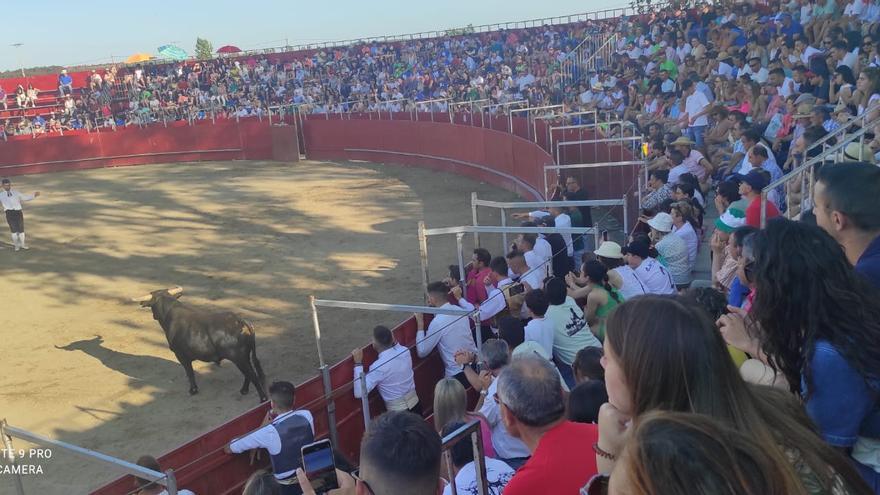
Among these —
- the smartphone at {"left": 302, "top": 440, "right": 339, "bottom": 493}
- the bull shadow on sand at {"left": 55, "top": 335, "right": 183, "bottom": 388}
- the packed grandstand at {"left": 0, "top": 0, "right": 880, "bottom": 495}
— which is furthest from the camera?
the bull shadow on sand at {"left": 55, "top": 335, "right": 183, "bottom": 388}

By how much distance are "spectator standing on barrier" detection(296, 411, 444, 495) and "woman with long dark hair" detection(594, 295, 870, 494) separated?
30.5 inches

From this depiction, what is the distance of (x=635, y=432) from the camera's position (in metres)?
1.41

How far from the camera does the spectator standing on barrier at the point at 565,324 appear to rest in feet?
18.3

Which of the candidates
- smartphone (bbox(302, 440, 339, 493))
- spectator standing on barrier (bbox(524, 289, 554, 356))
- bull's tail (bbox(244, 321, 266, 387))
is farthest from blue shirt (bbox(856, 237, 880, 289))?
bull's tail (bbox(244, 321, 266, 387))

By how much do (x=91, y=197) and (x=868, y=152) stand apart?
69.6 feet

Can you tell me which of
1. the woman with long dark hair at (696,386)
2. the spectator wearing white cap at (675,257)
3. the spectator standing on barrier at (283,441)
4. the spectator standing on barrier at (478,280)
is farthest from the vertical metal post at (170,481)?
the spectator wearing white cap at (675,257)

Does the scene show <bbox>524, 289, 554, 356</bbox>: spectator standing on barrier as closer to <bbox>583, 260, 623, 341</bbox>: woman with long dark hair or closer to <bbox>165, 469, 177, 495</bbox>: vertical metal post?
<bbox>583, 260, 623, 341</bbox>: woman with long dark hair

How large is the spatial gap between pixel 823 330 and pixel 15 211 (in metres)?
17.1

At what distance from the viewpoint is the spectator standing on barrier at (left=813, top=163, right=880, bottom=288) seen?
2.97m

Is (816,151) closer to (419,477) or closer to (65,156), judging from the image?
(419,477)

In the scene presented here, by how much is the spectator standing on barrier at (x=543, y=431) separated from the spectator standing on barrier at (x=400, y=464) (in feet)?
0.95

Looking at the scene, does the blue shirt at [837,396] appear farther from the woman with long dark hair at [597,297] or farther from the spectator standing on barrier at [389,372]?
the spectator standing on barrier at [389,372]

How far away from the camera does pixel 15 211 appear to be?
16172mm

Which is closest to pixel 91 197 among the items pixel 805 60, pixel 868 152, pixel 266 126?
pixel 266 126
